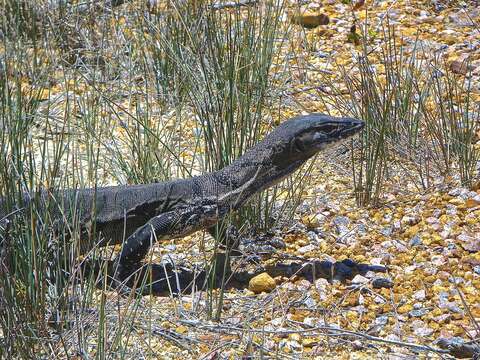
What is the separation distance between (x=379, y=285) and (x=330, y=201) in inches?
44.7

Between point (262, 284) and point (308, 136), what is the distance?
75cm

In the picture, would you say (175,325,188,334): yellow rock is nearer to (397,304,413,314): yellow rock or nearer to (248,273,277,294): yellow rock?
(248,273,277,294): yellow rock

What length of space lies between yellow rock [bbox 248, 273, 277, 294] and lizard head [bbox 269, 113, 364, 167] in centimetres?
57

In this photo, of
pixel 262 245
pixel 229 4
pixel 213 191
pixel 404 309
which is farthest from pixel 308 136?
pixel 229 4

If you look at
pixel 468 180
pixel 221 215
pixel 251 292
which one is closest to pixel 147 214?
pixel 221 215

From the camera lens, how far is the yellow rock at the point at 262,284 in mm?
4266

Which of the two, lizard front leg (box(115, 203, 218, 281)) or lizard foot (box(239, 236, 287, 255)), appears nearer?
lizard front leg (box(115, 203, 218, 281))

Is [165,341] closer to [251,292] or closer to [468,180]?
[251,292]

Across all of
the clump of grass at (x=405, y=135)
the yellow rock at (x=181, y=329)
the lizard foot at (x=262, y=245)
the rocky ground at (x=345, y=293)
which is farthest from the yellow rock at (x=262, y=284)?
the clump of grass at (x=405, y=135)

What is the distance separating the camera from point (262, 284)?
168 inches

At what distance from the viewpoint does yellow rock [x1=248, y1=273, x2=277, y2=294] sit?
4.27 m

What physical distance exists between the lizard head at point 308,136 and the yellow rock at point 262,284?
57cm

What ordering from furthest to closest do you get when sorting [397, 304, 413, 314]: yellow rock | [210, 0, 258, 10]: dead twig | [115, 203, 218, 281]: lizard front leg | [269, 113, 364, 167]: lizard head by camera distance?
[210, 0, 258, 10]: dead twig, [269, 113, 364, 167]: lizard head, [115, 203, 218, 281]: lizard front leg, [397, 304, 413, 314]: yellow rock

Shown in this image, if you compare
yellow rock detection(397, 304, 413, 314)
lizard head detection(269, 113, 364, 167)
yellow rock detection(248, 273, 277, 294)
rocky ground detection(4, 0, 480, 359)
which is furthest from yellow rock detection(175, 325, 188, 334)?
lizard head detection(269, 113, 364, 167)
